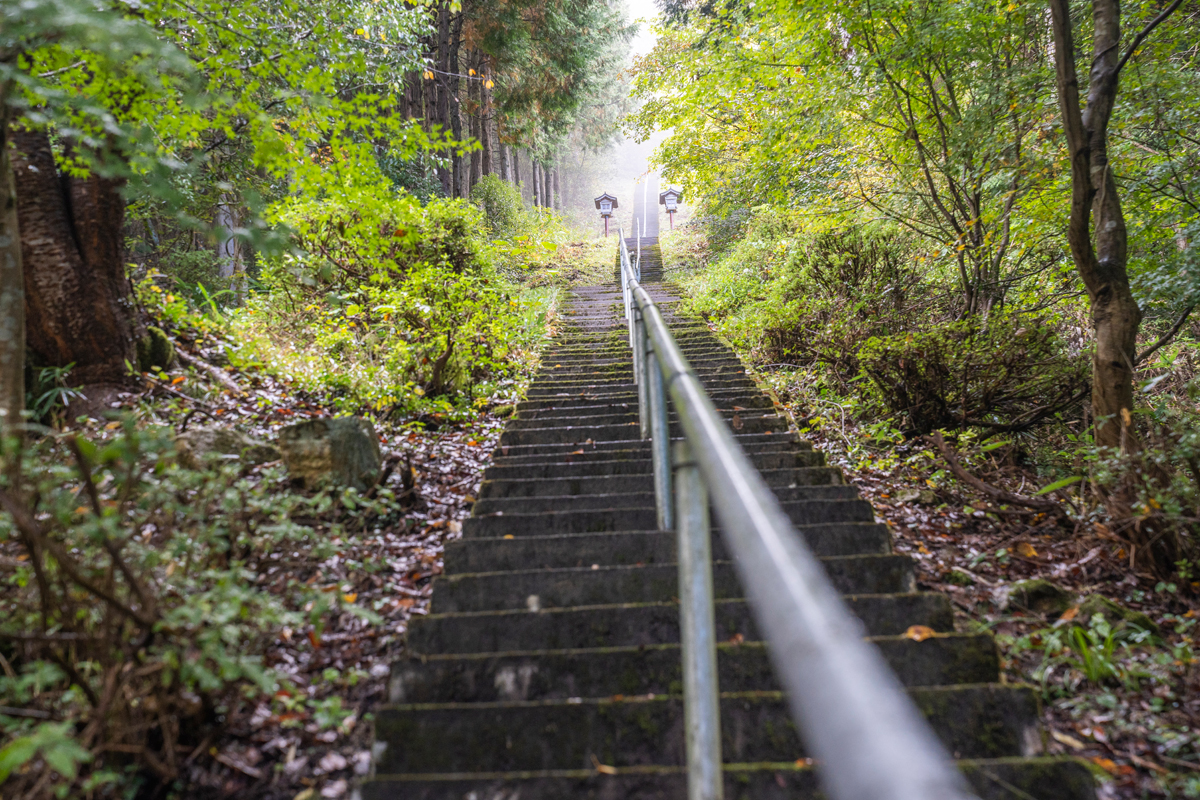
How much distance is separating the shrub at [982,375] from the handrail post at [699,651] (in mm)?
4772

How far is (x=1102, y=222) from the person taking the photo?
4.02 metres

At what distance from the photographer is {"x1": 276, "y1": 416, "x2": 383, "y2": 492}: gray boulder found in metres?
3.75

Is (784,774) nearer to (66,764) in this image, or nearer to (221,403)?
(66,764)

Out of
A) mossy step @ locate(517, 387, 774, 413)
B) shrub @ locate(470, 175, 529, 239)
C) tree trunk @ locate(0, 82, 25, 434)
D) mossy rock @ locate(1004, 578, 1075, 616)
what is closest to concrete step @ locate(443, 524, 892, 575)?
mossy rock @ locate(1004, 578, 1075, 616)

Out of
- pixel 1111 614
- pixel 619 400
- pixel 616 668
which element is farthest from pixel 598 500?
pixel 1111 614

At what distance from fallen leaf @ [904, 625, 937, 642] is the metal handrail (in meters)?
1.55

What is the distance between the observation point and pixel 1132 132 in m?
5.24

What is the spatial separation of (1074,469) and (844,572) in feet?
7.99

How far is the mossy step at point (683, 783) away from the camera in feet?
5.81

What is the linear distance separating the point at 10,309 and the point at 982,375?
6565 millimetres

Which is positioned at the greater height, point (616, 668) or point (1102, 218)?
point (1102, 218)

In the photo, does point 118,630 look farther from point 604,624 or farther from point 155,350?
point 155,350

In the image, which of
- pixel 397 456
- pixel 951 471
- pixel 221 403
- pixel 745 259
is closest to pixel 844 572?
pixel 951 471

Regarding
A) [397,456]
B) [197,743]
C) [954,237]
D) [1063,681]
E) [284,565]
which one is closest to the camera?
[197,743]
